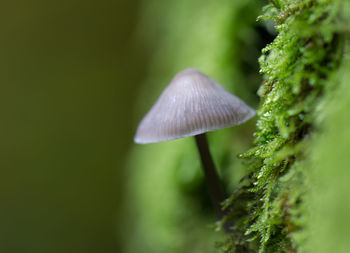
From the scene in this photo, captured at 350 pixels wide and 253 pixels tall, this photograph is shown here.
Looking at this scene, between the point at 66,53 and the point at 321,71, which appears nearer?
the point at 321,71

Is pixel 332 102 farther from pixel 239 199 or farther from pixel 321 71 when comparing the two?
pixel 239 199

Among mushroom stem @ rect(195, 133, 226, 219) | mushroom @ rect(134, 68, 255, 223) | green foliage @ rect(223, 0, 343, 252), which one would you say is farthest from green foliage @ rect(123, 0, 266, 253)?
green foliage @ rect(223, 0, 343, 252)

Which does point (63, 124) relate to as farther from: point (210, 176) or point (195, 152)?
point (210, 176)

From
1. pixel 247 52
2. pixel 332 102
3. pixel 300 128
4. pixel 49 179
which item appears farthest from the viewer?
pixel 49 179

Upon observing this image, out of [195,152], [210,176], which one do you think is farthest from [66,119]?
[210,176]

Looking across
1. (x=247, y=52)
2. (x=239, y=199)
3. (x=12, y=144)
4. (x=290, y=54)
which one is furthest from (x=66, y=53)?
(x=290, y=54)

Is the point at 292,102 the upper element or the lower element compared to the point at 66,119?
lower

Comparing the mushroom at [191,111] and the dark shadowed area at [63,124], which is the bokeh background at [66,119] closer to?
the dark shadowed area at [63,124]

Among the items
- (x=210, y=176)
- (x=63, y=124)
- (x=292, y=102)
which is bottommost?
(x=210, y=176)
